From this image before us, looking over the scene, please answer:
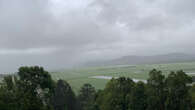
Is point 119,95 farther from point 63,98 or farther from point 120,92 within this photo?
point 63,98

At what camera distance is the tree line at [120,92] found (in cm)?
1919

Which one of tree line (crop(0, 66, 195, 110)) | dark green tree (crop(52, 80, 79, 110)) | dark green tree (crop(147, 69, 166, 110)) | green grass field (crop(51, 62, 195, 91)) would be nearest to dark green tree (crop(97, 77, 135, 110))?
tree line (crop(0, 66, 195, 110))

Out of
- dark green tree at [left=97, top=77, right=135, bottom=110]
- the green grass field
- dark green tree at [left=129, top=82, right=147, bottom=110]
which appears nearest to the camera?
dark green tree at [left=129, top=82, right=147, bottom=110]

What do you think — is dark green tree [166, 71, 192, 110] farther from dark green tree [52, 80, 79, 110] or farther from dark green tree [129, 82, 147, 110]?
dark green tree [52, 80, 79, 110]

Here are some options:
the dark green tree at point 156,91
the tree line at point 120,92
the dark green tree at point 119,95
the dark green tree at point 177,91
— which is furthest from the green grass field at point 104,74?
the dark green tree at point 177,91

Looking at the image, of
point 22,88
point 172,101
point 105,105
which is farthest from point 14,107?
point 172,101

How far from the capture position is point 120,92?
85.7 feet

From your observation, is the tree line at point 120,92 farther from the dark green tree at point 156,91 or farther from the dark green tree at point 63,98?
the dark green tree at point 63,98

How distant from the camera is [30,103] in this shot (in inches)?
747

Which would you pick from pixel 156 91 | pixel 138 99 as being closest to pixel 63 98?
pixel 138 99

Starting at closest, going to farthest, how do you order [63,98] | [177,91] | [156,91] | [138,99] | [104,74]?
[177,91] < [156,91] < [138,99] < [63,98] < [104,74]

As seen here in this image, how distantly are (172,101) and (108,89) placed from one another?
7.78 metres

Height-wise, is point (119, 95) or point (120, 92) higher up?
point (120, 92)

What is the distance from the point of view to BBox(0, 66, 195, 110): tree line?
19.2 meters
